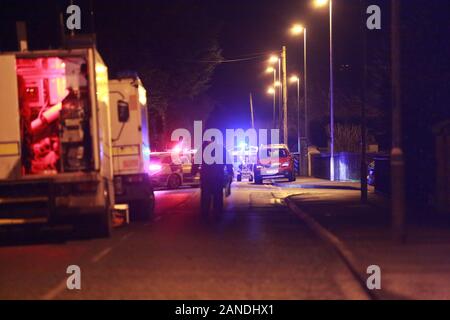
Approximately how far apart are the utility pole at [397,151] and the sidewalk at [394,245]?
1.27 feet

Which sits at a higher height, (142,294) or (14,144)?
(14,144)

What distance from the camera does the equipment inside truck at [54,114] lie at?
40.8ft

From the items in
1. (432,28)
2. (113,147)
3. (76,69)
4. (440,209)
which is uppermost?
(432,28)

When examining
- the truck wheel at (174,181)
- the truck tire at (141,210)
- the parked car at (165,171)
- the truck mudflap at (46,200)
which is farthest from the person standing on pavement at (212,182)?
the truck wheel at (174,181)

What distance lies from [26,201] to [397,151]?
6521 millimetres

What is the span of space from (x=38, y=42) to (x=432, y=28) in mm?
14483

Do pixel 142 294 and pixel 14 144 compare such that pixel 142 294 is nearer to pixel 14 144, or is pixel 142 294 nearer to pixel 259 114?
pixel 14 144

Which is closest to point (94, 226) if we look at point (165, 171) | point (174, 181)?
point (165, 171)

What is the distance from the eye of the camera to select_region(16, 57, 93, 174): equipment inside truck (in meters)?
12.4

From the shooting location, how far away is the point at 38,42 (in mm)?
25141

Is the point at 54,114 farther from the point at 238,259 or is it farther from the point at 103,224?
the point at 238,259

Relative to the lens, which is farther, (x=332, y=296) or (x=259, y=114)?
(x=259, y=114)

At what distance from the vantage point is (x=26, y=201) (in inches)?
464

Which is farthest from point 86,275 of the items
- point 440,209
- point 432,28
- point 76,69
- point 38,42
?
point 38,42
